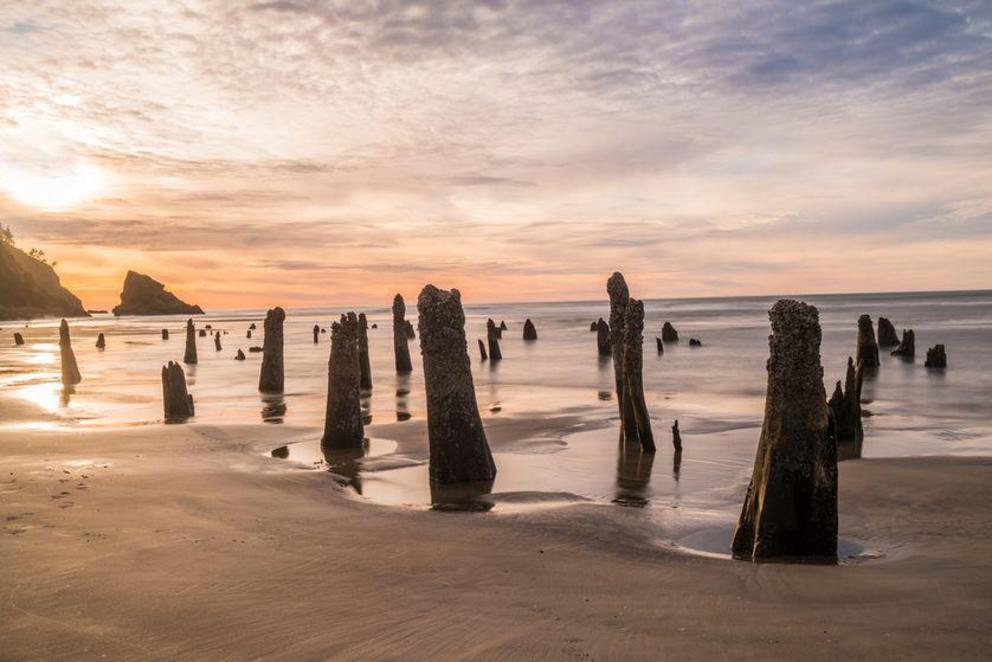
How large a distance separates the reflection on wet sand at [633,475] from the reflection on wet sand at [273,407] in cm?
842

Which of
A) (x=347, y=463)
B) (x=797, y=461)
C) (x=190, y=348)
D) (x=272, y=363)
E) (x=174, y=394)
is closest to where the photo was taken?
(x=797, y=461)

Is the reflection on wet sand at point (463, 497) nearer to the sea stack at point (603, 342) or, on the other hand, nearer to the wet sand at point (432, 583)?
the wet sand at point (432, 583)

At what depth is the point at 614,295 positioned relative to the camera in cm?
1667

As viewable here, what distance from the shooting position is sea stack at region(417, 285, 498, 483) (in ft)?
36.5

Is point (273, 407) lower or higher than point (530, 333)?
lower

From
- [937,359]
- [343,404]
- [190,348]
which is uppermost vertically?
[190,348]

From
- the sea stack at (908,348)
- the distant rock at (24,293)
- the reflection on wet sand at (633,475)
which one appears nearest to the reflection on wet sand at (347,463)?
the reflection on wet sand at (633,475)

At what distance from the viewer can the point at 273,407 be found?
20.9 m

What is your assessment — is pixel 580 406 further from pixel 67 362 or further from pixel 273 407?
pixel 67 362

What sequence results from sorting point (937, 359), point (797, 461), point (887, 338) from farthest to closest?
point (887, 338) < point (937, 359) < point (797, 461)

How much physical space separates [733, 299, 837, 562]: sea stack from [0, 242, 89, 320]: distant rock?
5239 inches

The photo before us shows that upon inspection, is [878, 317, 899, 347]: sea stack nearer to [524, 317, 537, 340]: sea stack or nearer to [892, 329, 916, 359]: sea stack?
[892, 329, 916, 359]: sea stack

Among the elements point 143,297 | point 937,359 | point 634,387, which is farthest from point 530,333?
point 143,297

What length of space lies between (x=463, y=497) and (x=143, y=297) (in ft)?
576
